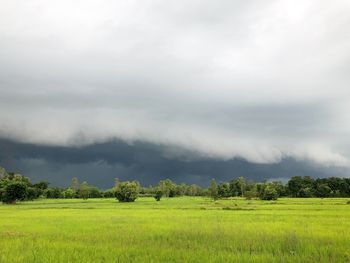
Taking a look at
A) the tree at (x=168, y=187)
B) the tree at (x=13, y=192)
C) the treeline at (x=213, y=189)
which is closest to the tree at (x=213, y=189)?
the treeline at (x=213, y=189)

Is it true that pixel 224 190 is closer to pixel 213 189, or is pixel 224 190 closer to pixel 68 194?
pixel 213 189

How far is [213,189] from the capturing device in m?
118

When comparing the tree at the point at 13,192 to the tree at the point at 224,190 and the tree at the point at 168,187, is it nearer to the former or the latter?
the tree at the point at 168,187

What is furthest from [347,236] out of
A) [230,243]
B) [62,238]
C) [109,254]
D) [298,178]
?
[298,178]

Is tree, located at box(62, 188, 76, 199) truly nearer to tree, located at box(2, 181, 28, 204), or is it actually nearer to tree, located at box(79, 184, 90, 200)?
tree, located at box(79, 184, 90, 200)

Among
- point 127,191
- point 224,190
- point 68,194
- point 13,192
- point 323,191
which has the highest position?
point 224,190

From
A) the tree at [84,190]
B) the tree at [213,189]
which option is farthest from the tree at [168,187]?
the tree at [84,190]

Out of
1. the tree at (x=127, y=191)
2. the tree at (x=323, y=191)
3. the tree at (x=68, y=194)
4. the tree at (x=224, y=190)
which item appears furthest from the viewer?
the tree at (x=224, y=190)

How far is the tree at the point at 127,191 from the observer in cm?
8462

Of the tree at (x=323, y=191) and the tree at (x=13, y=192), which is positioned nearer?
the tree at (x=13, y=192)

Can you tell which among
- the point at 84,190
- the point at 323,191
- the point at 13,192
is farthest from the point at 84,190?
the point at 323,191

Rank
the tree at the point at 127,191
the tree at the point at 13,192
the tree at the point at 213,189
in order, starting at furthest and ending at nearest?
the tree at the point at 213,189 < the tree at the point at 127,191 < the tree at the point at 13,192

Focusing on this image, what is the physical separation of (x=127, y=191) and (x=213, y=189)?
1597 inches

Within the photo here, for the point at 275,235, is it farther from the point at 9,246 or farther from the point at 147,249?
the point at 9,246
